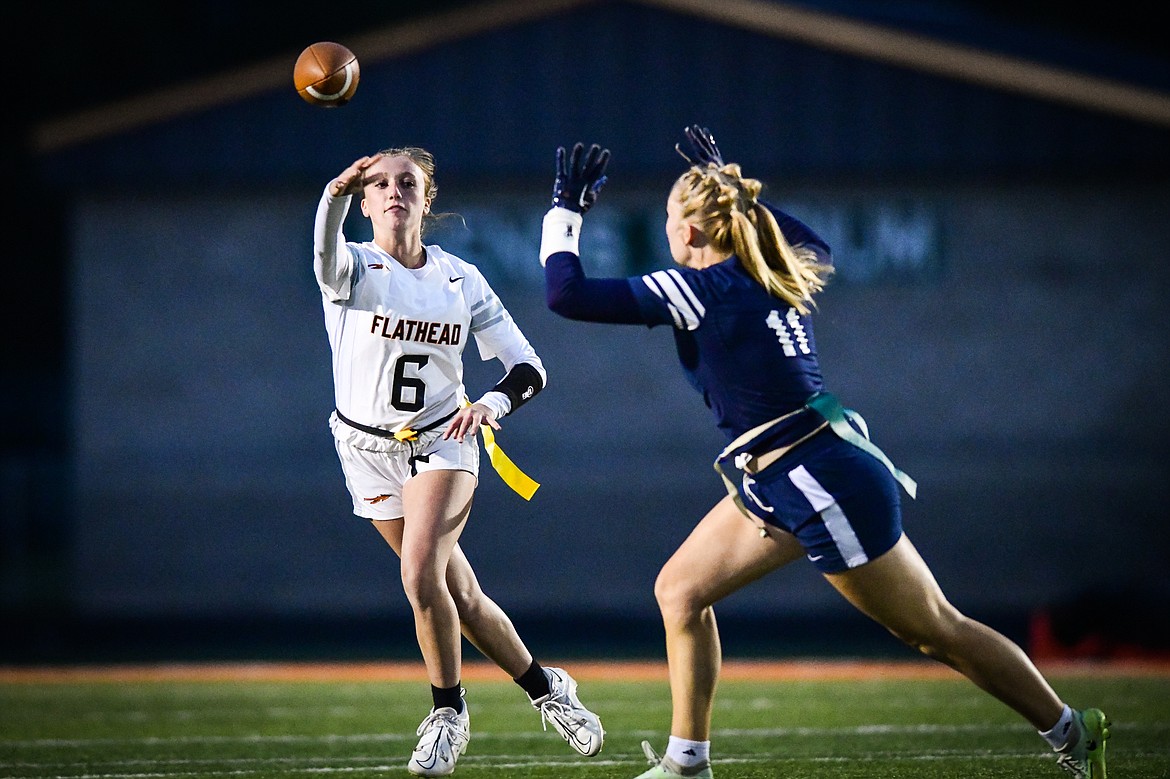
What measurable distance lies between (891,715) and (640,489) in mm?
7138

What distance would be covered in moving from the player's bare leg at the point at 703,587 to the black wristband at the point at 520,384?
112 centimetres

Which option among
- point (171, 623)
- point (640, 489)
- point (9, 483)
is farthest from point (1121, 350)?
point (9, 483)

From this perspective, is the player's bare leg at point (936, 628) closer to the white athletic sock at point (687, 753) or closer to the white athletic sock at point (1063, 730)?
the white athletic sock at point (1063, 730)

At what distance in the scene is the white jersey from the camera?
5816 mm

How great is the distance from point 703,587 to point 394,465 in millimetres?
1437

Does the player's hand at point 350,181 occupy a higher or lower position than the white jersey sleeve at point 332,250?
higher

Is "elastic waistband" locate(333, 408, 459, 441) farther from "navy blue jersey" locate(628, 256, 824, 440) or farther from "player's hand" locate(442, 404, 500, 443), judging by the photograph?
"navy blue jersey" locate(628, 256, 824, 440)

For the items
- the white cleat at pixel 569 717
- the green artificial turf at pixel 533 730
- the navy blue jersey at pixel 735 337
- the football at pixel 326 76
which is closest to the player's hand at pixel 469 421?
the navy blue jersey at pixel 735 337

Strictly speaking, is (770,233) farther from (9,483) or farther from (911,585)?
(9,483)

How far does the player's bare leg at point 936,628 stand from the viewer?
189 inches

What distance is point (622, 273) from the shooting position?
49.5 feet

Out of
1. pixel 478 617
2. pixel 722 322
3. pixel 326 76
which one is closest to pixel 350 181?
pixel 326 76

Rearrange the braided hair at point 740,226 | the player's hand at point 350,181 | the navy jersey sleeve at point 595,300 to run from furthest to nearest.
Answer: the player's hand at point 350,181 → the braided hair at point 740,226 → the navy jersey sleeve at point 595,300

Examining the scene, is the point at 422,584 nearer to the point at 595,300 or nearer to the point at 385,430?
the point at 385,430
